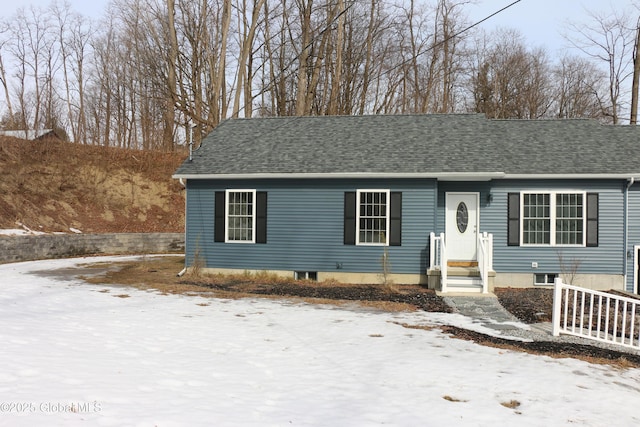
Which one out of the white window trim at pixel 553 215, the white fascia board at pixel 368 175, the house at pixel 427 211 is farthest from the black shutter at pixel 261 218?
the white window trim at pixel 553 215

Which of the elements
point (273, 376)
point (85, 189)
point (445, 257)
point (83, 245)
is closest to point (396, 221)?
point (445, 257)

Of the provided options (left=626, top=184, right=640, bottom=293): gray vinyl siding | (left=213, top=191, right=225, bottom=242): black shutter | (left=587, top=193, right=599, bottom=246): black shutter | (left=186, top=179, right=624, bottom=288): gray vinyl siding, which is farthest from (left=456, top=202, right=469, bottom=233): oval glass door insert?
(left=213, top=191, right=225, bottom=242): black shutter

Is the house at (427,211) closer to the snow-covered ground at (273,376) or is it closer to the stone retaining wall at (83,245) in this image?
the snow-covered ground at (273,376)

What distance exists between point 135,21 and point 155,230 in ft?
46.1

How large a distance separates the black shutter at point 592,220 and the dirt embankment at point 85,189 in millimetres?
19803

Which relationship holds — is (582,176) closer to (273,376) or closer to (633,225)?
(633,225)

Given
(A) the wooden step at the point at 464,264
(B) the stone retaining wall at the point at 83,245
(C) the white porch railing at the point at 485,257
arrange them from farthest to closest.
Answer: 1. (B) the stone retaining wall at the point at 83,245
2. (A) the wooden step at the point at 464,264
3. (C) the white porch railing at the point at 485,257

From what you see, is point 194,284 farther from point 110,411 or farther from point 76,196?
point 76,196

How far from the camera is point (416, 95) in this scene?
33.1 m

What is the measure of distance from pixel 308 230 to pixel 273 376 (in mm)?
8214

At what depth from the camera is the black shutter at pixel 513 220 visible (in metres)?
13.2

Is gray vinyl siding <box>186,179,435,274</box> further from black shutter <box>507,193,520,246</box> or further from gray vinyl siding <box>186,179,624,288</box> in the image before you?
black shutter <box>507,193,520,246</box>

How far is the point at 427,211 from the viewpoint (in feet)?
42.8

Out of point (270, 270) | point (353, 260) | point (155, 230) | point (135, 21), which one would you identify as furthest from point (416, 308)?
point (135, 21)
